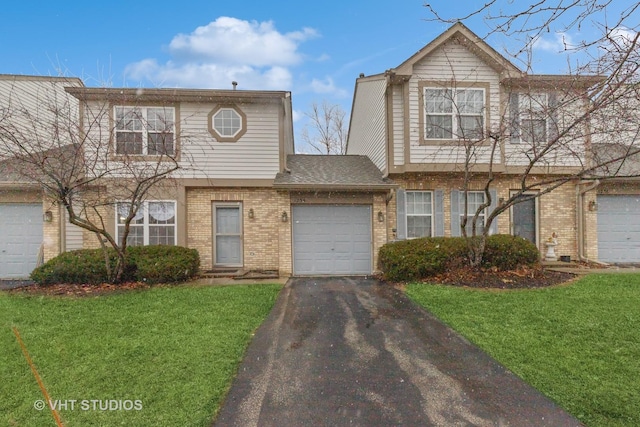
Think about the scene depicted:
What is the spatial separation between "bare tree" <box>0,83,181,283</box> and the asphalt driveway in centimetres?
520

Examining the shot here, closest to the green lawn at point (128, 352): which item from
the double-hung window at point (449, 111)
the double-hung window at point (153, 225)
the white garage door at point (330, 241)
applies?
the white garage door at point (330, 241)

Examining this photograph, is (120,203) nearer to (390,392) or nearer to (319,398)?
(319,398)

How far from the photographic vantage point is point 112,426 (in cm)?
265

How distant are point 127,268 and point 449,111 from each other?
395 inches

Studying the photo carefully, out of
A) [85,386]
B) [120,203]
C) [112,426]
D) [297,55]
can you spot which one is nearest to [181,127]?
[120,203]

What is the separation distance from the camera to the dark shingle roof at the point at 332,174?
8977 mm

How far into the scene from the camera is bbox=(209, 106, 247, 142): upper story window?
952cm

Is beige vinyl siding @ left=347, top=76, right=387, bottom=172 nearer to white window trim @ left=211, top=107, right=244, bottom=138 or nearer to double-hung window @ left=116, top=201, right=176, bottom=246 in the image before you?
white window trim @ left=211, top=107, right=244, bottom=138

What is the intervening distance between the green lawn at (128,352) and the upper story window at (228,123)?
197 inches

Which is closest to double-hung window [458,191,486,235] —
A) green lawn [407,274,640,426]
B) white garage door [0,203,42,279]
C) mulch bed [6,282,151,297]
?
green lawn [407,274,640,426]

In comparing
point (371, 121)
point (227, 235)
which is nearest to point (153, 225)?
point (227, 235)

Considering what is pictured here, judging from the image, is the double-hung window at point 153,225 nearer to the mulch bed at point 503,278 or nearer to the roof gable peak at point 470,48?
the mulch bed at point 503,278

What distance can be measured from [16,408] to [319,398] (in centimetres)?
288

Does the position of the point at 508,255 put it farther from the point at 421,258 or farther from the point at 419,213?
the point at 419,213
